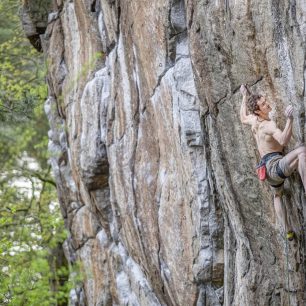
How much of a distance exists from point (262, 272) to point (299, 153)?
8.53 ft

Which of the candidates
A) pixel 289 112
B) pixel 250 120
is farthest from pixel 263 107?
pixel 289 112

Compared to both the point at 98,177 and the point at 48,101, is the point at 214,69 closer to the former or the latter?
the point at 98,177

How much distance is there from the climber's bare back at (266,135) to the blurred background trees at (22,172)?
12.3ft

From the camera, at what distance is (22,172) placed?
67.1 feet

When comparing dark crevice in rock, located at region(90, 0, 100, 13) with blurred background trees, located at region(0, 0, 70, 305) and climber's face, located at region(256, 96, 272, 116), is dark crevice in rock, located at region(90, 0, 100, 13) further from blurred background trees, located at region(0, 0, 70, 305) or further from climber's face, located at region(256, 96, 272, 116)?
climber's face, located at region(256, 96, 272, 116)

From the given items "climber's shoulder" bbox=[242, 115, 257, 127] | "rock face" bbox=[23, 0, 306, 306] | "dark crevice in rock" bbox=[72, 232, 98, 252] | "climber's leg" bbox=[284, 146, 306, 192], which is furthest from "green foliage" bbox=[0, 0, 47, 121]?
"climber's leg" bbox=[284, 146, 306, 192]

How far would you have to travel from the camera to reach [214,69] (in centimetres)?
927

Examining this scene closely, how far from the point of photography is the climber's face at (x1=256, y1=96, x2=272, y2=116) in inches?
323

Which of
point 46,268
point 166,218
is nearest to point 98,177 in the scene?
point 166,218

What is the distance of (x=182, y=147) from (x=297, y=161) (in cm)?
316

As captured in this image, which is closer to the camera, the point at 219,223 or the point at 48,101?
the point at 219,223

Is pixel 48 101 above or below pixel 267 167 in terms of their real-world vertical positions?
above

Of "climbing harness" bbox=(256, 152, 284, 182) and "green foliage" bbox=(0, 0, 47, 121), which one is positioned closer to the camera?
"climbing harness" bbox=(256, 152, 284, 182)

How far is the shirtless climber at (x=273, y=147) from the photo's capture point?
768 centimetres
